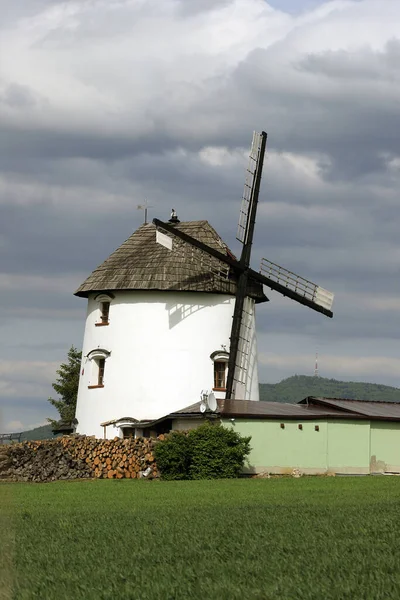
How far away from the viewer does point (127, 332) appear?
147 ft

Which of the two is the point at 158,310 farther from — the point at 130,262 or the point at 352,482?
the point at 352,482

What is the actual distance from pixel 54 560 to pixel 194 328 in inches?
1171

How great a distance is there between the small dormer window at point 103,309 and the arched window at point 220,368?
5.05 m

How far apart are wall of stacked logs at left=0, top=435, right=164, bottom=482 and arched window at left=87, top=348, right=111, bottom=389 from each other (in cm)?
326

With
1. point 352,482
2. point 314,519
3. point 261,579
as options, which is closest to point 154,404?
point 352,482

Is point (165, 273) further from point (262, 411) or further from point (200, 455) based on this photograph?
point (200, 455)

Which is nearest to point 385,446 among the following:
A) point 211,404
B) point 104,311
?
point 211,404

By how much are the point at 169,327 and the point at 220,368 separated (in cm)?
298

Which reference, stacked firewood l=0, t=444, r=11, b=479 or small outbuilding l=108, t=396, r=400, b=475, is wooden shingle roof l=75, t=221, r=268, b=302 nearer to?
small outbuilding l=108, t=396, r=400, b=475

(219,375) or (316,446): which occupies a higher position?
(219,375)

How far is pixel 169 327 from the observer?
1748 inches

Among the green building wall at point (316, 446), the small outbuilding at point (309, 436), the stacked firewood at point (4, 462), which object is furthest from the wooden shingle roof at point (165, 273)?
the stacked firewood at point (4, 462)

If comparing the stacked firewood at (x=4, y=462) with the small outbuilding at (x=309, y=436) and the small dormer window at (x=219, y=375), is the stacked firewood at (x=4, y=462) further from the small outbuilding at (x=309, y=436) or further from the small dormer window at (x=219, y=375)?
the small dormer window at (x=219, y=375)

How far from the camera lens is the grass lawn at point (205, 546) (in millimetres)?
12141
